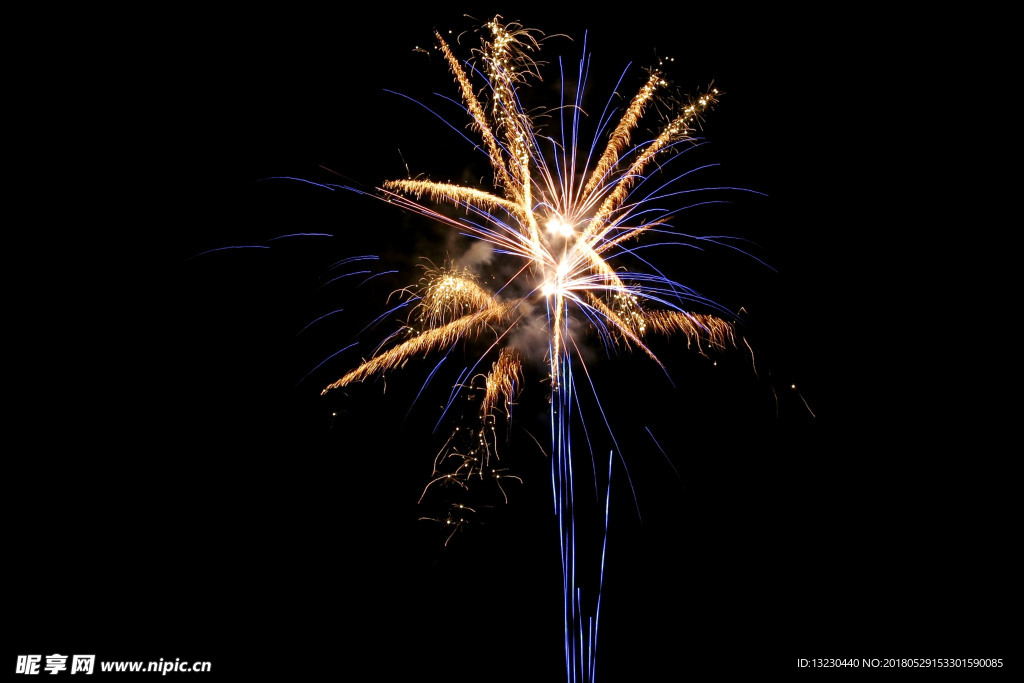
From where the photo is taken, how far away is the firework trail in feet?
17.3

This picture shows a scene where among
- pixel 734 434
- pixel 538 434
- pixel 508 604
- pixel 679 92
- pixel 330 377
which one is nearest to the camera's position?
pixel 679 92

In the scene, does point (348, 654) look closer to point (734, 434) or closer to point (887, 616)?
point (734, 434)

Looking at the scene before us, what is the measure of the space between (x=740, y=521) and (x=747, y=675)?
2.16 meters

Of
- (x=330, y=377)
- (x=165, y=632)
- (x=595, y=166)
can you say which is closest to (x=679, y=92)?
(x=595, y=166)

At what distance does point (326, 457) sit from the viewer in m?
6.21

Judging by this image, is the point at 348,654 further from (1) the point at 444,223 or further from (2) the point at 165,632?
(1) the point at 444,223

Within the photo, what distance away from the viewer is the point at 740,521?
6.98m

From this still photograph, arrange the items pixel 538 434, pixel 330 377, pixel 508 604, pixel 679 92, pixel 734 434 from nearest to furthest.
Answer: pixel 679 92, pixel 330 377, pixel 538 434, pixel 734 434, pixel 508 604

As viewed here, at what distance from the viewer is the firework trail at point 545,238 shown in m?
5.27

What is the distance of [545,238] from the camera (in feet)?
17.8

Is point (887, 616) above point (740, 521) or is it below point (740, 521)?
below

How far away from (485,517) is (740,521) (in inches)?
144

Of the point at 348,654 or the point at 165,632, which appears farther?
the point at 348,654

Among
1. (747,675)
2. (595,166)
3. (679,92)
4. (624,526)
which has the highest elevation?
(679,92)
